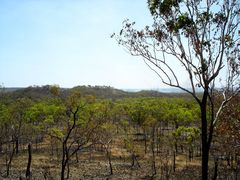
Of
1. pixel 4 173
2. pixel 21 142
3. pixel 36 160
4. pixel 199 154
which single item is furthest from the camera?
pixel 21 142

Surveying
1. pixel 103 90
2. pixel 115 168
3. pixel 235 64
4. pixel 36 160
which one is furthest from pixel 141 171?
pixel 103 90

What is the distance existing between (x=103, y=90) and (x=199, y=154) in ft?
464

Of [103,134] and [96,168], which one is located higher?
[103,134]

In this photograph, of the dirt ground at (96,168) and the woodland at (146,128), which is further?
the dirt ground at (96,168)

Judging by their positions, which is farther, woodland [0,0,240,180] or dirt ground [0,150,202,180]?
dirt ground [0,150,202,180]

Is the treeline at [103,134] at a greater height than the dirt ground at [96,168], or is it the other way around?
the treeline at [103,134]

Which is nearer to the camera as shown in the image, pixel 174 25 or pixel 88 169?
pixel 174 25

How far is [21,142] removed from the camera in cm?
5509

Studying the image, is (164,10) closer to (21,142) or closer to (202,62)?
(202,62)

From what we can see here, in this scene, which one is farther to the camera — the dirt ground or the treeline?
the dirt ground

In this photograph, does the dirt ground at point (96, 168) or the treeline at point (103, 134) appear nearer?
the treeline at point (103, 134)

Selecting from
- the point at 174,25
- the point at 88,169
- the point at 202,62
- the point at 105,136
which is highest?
the point at 174,25

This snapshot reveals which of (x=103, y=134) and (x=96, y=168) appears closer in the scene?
(x=103, y=134)

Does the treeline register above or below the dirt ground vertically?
above
